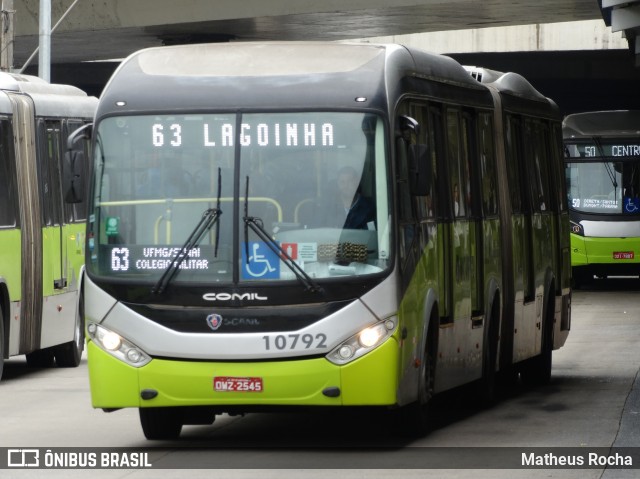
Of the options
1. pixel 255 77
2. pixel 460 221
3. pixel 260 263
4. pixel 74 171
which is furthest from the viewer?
pixel 460 221

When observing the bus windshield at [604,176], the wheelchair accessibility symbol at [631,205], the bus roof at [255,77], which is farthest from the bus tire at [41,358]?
the wheelchair accessibility symbol at [631,205]

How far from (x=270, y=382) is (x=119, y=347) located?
1.04 meters

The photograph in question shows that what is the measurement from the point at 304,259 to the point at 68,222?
27.9 ft

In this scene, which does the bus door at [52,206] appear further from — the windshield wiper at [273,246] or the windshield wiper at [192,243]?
the windshield wiper at [273,246]

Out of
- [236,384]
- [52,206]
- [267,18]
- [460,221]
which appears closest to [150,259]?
[236,384]

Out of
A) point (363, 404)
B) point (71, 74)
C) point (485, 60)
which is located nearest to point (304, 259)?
point (363, 404)

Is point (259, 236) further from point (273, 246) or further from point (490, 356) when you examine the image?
point (490, 356)

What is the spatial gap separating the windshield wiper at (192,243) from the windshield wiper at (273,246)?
19 cm

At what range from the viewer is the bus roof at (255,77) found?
472 inches

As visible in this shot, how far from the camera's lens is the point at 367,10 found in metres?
36.8

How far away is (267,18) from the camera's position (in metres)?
38.8

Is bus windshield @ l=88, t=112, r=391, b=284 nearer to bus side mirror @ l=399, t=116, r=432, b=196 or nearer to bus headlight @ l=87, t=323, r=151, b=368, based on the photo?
bus side mirror @ l=399, t=116, r=432, b=196

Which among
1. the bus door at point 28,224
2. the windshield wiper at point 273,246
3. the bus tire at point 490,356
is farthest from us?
the bus door at point 28,224

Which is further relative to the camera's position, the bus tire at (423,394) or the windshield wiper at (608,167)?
the windshield wiper at (608,167)
